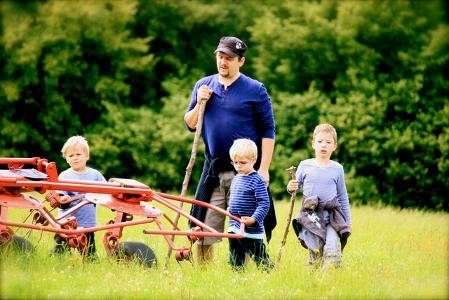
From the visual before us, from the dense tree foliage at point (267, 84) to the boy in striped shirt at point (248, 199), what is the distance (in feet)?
37.3

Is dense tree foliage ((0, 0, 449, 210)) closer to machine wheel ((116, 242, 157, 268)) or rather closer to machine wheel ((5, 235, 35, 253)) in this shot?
machine wheel ((116, 242, 157, 268))

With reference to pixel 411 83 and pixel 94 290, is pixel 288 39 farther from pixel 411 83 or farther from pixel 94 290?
pixel 94 290

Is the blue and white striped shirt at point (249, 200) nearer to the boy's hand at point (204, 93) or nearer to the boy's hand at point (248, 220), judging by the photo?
the boy's hand at point (248, 220)

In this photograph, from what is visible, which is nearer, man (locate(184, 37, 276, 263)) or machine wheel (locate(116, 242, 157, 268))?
machine wheel (locate(116, 242, 157, 268))

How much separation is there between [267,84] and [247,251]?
1350 cm

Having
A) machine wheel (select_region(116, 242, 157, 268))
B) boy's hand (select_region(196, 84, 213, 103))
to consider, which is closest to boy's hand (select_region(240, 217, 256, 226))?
machine wheel (select_region(116, 242, 157, 268))

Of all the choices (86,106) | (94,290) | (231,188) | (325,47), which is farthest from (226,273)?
(86,106)

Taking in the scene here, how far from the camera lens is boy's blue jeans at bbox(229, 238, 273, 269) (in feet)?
23.7

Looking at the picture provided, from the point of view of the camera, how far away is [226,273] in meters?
6.96

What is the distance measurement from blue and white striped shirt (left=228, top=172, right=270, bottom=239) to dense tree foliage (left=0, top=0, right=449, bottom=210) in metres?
11.4

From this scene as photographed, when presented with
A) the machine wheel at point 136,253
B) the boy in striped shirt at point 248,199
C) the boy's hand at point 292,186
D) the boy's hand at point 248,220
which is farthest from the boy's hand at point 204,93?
the machine wheel at point 136,253

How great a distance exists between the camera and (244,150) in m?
7.14

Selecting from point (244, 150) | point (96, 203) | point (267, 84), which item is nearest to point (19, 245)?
point (96, 203)

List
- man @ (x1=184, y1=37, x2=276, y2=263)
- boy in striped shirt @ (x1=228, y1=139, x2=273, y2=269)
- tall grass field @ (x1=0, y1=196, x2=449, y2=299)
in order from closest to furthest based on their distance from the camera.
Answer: tall grass field @ (x1=0, y1=196, x2=449, y2=299) < boy in striped shirt @ (x1=228, y1=139, x2=273, y2=269) < man @ (x1=184, y1=37, x2=276, y2=263)
